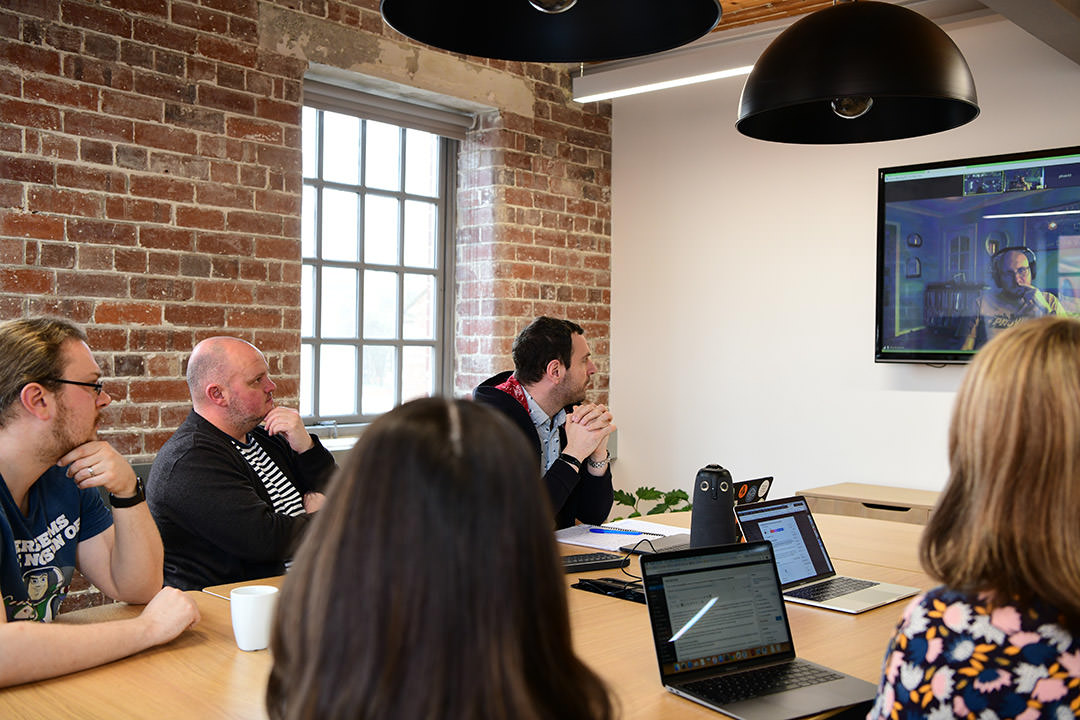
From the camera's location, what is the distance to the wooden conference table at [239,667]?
1502 millimetres

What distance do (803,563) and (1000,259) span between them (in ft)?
7.45

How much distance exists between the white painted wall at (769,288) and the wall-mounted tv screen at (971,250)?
13cm

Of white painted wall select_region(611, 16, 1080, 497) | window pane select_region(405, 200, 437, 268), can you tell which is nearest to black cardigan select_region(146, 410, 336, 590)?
window pane select_region(405, 200, 437, 268)

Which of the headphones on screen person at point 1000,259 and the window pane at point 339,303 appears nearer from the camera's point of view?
the headphones on screen person at point 1000,259

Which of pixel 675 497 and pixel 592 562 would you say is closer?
pixel 592 562

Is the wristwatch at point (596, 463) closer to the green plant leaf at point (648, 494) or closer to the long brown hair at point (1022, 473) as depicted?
the green plant leaf at point (648, 494)

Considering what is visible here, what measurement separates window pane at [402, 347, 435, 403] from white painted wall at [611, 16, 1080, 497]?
1.10m

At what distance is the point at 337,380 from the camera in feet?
14.9

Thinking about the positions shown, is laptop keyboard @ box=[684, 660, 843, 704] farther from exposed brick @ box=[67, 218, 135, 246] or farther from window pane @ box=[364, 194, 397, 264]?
window pane @ box=[364, 194, 397, 264]

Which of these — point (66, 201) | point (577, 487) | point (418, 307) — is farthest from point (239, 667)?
point (418, 307)

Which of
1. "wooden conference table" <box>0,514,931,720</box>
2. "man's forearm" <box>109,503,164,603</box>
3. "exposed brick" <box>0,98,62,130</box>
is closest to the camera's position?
"wooden conference table" <box>0,514,931,720</box>

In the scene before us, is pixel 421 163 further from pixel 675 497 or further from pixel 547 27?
pixel 547 27

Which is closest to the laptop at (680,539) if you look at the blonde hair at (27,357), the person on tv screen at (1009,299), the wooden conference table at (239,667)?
Answer: the wooden conference table at (239,667)

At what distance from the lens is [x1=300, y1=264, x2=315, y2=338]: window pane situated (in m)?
4.39
